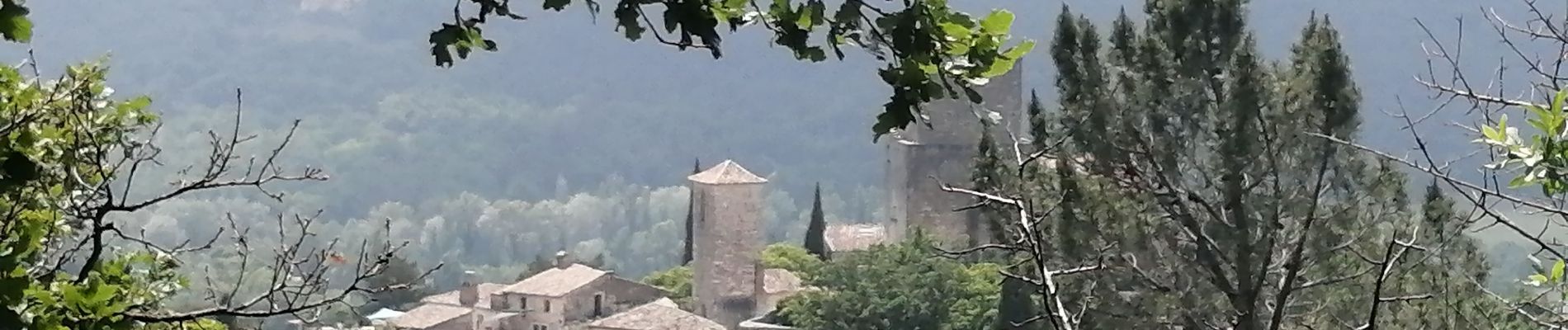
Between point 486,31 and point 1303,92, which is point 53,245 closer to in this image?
point 486,31

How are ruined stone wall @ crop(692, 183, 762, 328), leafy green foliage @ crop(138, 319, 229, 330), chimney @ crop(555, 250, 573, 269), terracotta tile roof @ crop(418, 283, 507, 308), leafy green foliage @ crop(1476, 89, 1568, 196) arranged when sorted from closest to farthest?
1. leafy green foliage @ crop(1476, 89, 1568, 196)
2. leafy green foliage @ crop(138, 319, 229, 330)
3. ruined stone wall @ crop(692, 183, 762, 328)
4. terracotta tile roof @ crop(418, 283, 507, 308)
5. chimney @ crop(555, 250, 573, 269)

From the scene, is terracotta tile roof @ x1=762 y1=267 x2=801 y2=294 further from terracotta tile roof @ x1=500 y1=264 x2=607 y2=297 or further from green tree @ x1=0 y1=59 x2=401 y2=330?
green tree @ x1=0 y1=59 x2=401 y2=330

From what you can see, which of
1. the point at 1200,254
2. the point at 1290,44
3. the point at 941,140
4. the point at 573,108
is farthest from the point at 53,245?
the point at 573,108

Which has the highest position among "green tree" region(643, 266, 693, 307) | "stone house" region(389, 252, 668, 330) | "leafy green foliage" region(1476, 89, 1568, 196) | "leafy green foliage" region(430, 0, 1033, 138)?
"green tree" region(643, 266, 693, 307)

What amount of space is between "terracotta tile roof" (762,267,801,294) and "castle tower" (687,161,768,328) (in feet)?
1.20

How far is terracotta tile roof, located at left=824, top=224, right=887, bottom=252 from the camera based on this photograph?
102ft

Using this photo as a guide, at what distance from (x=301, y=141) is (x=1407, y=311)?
5572 cm

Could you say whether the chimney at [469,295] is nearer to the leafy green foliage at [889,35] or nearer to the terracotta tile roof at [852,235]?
the terracotta tile roof at [852,235]

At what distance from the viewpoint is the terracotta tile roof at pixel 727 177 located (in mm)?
26734

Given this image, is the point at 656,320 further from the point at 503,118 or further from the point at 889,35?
the point at 503,118

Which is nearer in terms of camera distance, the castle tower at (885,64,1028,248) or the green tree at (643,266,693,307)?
the green tree at (643,266,693,307)

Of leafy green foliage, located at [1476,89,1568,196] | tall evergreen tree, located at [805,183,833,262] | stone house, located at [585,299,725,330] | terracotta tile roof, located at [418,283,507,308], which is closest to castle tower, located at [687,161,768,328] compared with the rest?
tall evergreen tree, located at [805,183,833,262]

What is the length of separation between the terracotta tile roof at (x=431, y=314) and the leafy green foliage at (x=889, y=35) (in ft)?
83.6

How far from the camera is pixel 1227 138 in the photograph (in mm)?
7461
